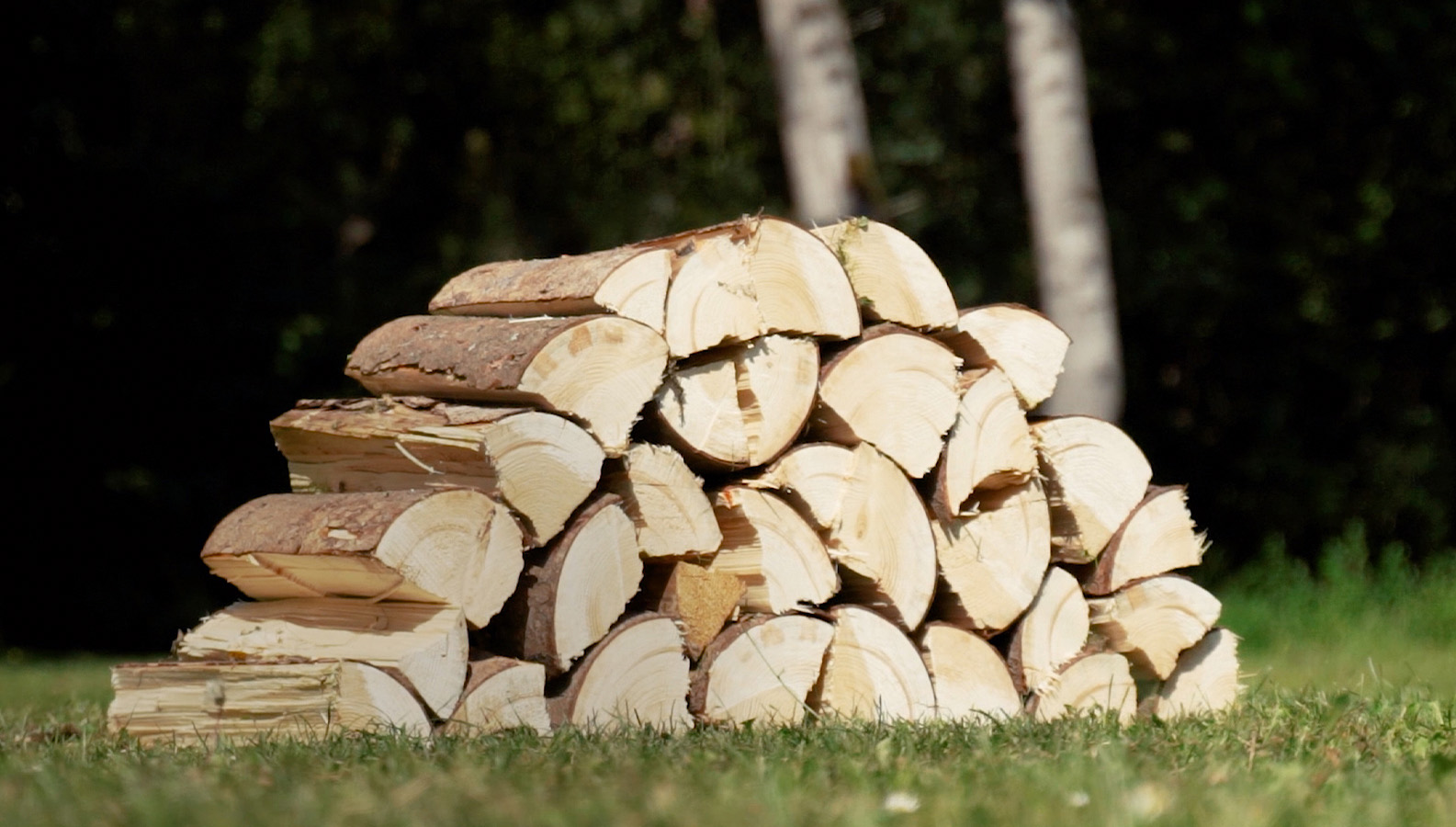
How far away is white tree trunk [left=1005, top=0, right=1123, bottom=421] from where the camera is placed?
24.3 ft

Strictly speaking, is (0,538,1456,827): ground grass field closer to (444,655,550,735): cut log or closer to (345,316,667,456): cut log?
(444,655,550,735): cut log

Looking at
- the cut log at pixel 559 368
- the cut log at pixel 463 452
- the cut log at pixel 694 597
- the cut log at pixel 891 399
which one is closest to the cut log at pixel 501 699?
the cut log at pixel 463 452

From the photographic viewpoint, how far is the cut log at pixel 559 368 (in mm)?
3602

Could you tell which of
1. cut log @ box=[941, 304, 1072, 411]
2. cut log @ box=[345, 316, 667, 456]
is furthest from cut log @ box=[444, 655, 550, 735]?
cut log @ box=[941, 304, 1072, 411]

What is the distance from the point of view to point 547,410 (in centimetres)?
364

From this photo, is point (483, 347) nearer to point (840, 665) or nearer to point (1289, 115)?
point (840, 665)

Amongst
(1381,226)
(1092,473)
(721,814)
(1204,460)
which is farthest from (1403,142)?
(721,814)

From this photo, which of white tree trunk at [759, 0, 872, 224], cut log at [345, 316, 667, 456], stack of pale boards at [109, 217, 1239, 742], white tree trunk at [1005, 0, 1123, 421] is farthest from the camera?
white tree trunk at [759, 0, 872, 224]

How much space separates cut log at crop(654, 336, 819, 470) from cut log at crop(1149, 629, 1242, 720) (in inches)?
56.3

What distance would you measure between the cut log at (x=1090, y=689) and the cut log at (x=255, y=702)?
178 centimetres

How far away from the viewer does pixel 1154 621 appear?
441 cm

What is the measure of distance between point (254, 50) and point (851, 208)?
23.1ft

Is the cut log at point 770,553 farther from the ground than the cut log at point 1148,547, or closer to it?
farther from the ground

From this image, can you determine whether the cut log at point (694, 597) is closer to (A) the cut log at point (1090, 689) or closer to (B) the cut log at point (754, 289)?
(B) the cut log at point (754, 289)
